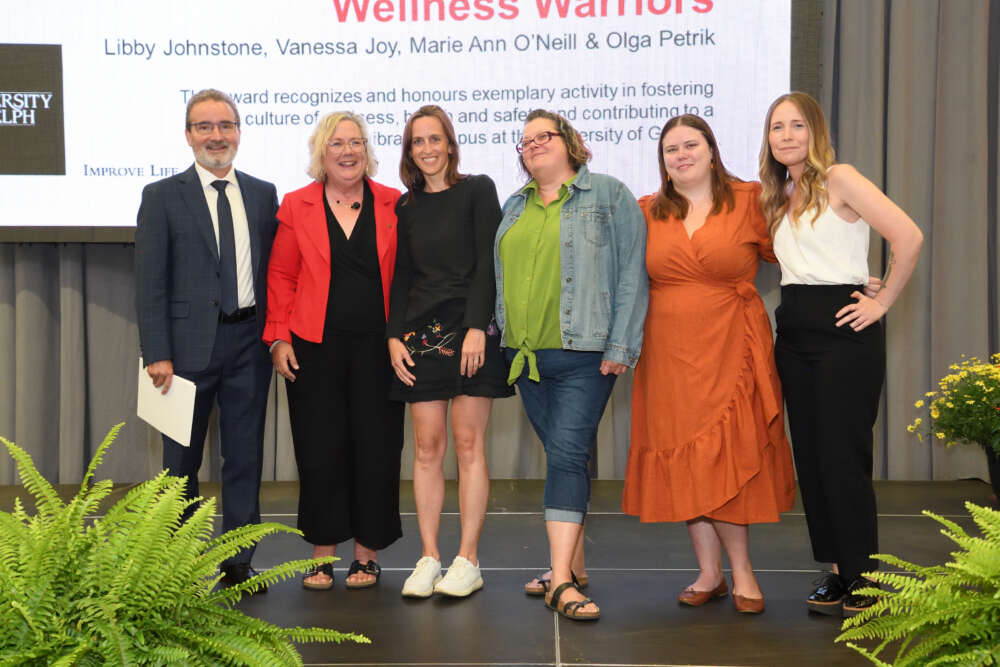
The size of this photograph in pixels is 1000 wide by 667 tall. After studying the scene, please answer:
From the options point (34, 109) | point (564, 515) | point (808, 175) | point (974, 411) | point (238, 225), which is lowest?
point (564, 515)

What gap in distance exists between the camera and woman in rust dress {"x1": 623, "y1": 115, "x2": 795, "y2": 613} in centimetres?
272

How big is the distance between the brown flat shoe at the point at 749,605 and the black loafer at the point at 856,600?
23 centimetres

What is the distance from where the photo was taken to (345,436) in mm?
3092

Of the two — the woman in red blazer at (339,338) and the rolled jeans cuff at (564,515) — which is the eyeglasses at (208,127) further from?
the rolled jeans cuff at (564,515)

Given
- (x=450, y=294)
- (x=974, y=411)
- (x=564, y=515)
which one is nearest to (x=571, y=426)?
(x=564, y=515)

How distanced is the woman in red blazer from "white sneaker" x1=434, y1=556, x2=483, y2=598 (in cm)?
27

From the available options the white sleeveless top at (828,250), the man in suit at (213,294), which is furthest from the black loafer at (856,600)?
the man in suit at (213,294)

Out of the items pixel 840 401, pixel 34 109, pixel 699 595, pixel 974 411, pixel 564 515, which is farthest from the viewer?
pixel 34 109

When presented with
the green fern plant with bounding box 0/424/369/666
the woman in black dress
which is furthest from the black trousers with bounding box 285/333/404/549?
the green fern plant with bounding box 0/424/369/666

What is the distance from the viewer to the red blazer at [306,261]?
9.83ft

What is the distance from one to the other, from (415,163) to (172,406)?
107 centimetres

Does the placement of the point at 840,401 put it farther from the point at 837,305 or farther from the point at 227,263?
the point at 227,263

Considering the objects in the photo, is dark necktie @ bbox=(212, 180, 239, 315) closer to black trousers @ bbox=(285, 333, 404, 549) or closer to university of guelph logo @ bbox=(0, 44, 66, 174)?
black trousers @ bbox=(285, 333, 404, 549)

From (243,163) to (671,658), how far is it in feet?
10.4
